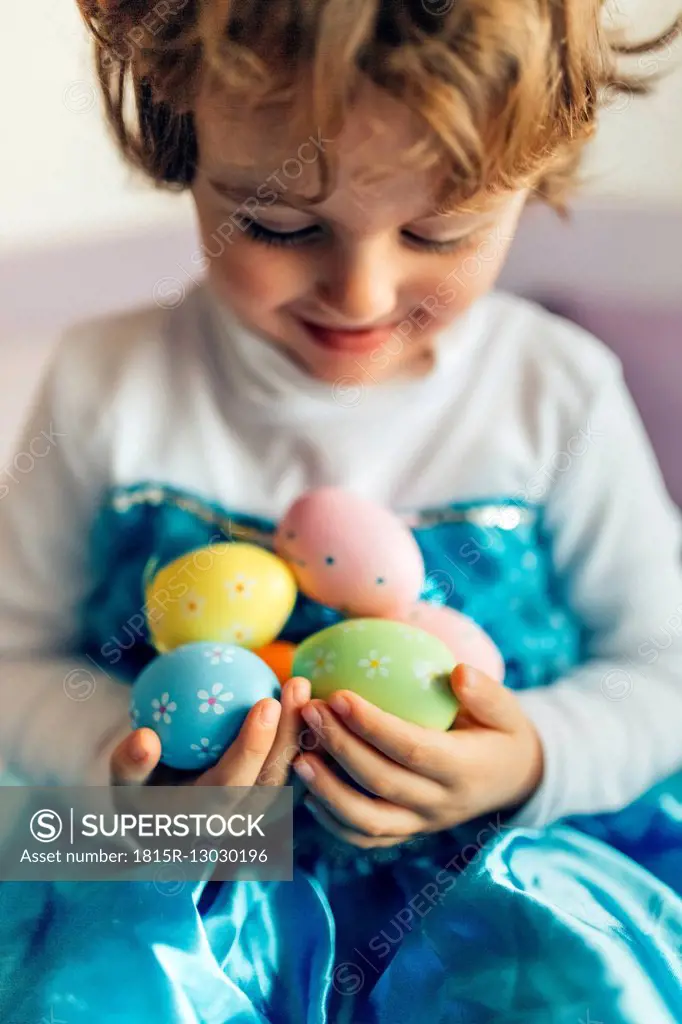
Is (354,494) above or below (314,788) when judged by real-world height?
above

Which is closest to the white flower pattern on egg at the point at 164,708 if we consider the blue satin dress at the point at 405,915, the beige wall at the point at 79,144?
the blue satin dress at the point at 405,915

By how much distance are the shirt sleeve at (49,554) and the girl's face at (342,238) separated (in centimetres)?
16

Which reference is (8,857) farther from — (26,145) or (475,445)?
(26,145)

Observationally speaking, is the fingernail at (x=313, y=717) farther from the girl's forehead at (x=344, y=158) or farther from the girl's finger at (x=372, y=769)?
the girl's forehead at (x=344, y=158)

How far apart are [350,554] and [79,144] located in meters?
0.42

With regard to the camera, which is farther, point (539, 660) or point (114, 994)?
point (539, 660)

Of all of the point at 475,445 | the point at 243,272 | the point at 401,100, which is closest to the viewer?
the point at 401,100

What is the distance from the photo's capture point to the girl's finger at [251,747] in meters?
0.59

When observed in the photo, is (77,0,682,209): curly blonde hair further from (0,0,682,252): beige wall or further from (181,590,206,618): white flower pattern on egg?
(181,590,206,618): white flower pattern on egg

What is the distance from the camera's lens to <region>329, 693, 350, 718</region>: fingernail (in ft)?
1.97

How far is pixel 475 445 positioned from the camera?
78 centimetres

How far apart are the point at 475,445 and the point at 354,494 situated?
0.11m

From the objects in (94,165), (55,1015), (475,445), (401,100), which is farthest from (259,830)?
(94,165)

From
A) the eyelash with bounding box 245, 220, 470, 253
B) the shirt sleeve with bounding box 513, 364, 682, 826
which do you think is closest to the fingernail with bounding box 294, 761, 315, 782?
the shirt sleeve with bounding box 513, 364, 682, 826
